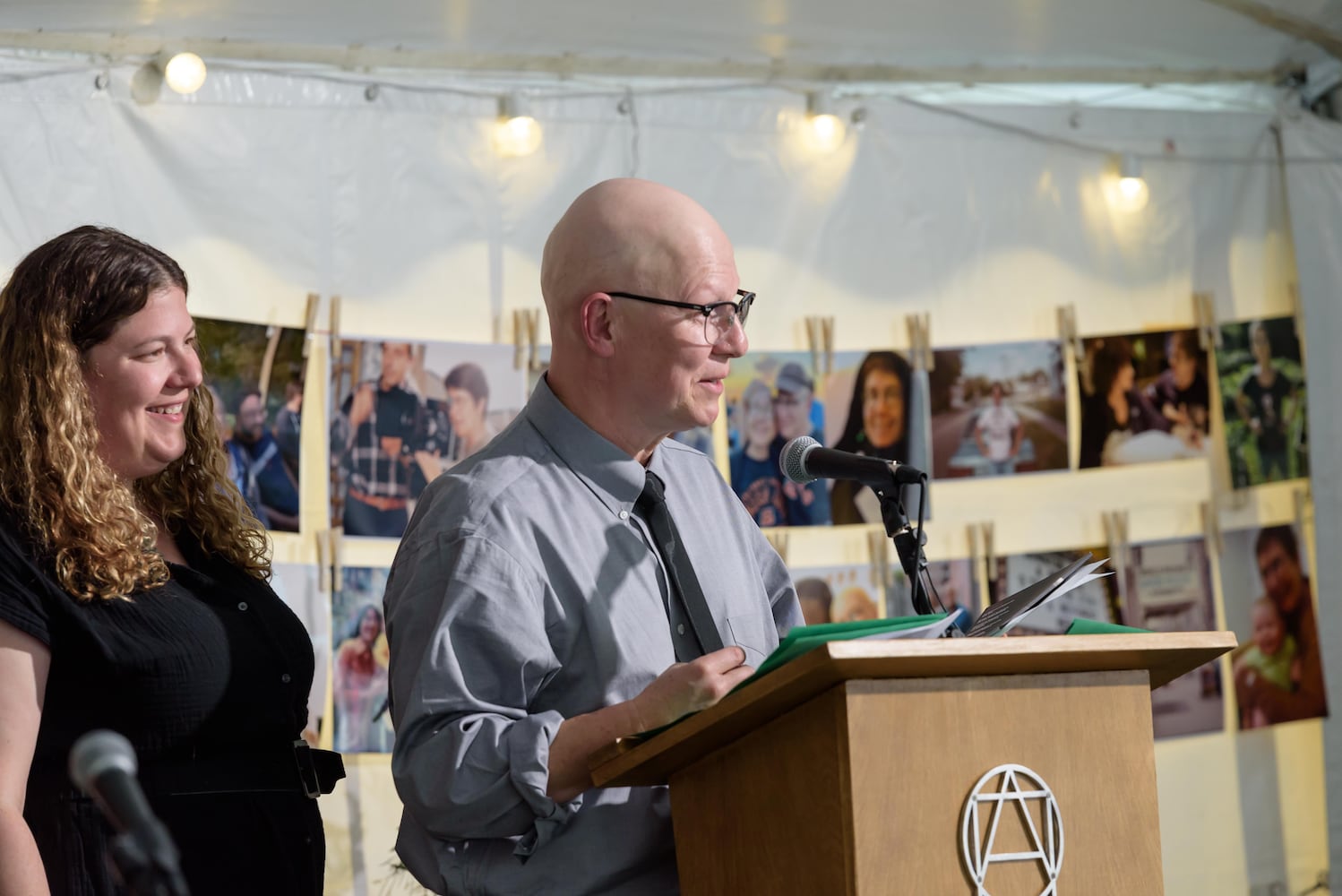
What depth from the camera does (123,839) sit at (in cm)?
120

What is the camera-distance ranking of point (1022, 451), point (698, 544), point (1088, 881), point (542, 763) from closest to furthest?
point (1088, 881)
point (542, 763)
point (698, 544)
point (1022, 451)

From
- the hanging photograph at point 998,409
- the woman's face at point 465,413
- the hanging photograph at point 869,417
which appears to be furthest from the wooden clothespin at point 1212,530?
the woman's face at point 465,413

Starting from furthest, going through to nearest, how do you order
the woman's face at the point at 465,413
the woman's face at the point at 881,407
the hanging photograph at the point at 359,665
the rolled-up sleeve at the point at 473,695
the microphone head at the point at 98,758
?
the woman's face at the point at 881,407 → the woman's face at the point at 465,413 → the hanging photograph at the point at 359,665 → the rolled-up sleeve at the point at 473,695 → the microphone head at the point at 98,758

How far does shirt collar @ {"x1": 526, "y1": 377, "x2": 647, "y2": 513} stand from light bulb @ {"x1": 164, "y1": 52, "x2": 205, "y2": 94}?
248cm

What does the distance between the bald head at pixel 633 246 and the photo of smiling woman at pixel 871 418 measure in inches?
107

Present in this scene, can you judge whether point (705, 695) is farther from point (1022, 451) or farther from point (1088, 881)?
point (1022, 451)

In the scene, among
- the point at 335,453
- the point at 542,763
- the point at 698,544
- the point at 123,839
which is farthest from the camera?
the point at 335,453

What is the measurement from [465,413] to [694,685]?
121 inches

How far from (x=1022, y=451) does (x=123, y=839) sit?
448 centimetres

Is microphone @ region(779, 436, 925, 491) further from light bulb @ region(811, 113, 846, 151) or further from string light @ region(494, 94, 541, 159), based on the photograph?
light bulb @ region(811, 113, 846, 151)

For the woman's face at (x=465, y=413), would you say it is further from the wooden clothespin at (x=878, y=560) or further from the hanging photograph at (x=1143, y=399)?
the hanging photograph at (x=1143, y=399)

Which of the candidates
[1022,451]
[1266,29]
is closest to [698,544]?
[1022,451]

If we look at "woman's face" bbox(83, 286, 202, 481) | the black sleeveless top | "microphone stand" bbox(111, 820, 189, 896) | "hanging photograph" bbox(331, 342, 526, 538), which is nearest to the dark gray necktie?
the black sleeveless top

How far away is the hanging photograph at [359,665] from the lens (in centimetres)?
456
